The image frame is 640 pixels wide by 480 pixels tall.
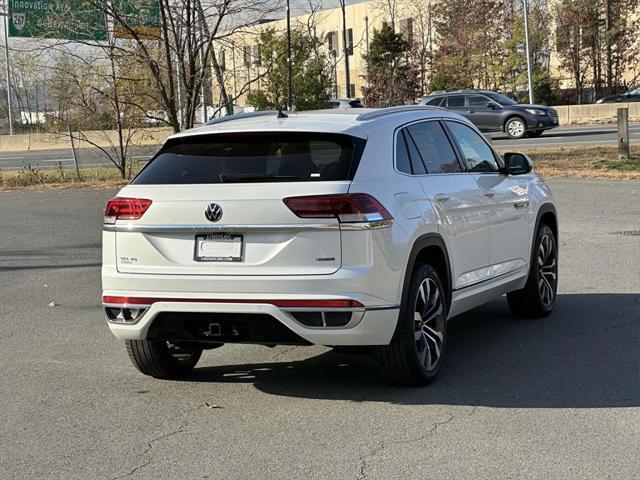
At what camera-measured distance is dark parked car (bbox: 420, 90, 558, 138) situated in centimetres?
3525

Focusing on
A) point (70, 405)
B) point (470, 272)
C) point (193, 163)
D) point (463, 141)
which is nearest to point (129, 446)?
point (70, 405)

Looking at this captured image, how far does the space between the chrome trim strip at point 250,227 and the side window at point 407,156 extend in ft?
2.19

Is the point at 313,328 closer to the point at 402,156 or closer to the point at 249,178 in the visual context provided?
the point at 249,178

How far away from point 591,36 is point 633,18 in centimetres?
318

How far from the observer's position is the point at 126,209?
6.29 metres

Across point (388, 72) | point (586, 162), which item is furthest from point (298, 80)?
point (388, 72)

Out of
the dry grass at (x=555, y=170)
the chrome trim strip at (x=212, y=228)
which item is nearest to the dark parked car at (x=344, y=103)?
the dry grass at (x=555, y=170)

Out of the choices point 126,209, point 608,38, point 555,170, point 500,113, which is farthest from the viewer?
point 608,38

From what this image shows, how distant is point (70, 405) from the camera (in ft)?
20.5

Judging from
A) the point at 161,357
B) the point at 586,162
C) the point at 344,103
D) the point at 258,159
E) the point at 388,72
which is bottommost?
the point at 161,357

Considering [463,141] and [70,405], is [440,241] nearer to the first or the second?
[463,141]

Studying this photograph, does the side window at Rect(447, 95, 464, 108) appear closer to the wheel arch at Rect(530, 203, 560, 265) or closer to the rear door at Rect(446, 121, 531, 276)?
the wheel arch at Rect(530, 203, 560, 265)

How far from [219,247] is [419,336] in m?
1.37

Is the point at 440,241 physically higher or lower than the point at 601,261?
higher
